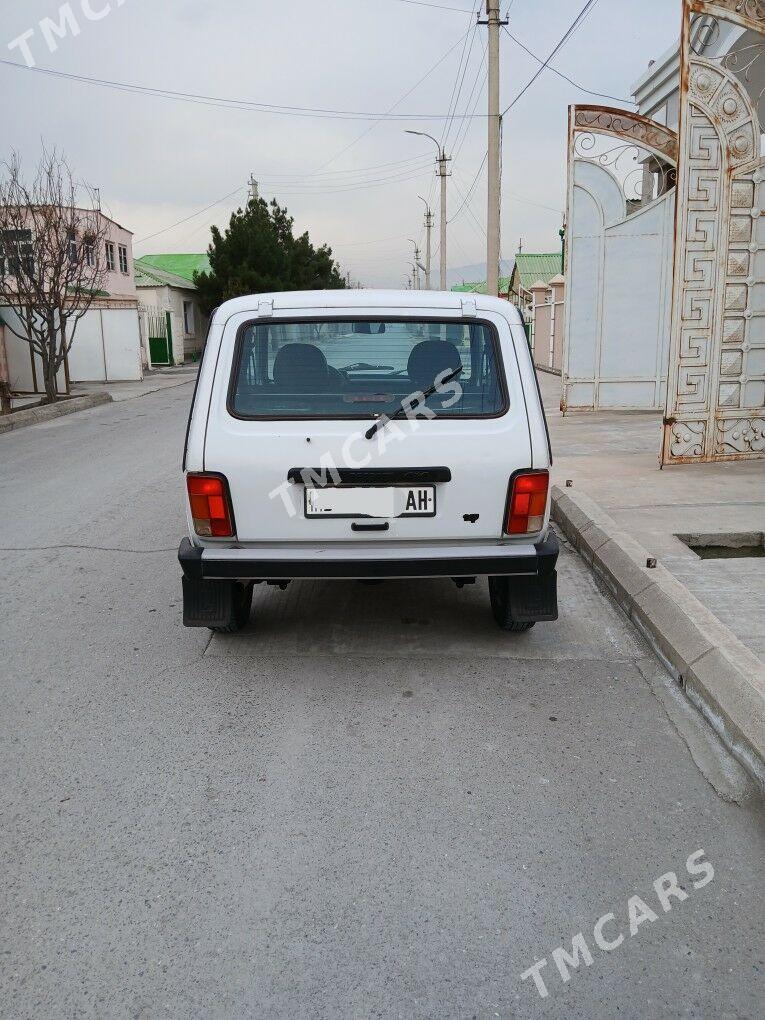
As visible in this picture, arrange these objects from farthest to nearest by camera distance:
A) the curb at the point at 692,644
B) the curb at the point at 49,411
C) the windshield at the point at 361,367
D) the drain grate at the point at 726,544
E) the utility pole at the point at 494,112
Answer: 1. the utility pole at the point at 494,112
2. the curb at the point at 49,411
3. the drain grate at the point at 726,544
4. the windshield at the point at 361,367
5. the curb at the point at 692,644

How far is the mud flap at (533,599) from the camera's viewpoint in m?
4.46

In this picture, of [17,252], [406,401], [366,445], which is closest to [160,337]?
[17,252]

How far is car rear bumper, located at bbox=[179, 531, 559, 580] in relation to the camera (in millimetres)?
4105

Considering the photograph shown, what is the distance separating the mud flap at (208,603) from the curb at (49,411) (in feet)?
42.3

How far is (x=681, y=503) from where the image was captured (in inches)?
287

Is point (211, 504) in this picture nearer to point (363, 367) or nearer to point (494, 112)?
point (363, 367)

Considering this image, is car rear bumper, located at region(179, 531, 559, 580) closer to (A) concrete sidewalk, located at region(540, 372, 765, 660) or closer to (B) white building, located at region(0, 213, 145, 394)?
(A) concrete sidewalk, located at region(540, 372, 765, 660)

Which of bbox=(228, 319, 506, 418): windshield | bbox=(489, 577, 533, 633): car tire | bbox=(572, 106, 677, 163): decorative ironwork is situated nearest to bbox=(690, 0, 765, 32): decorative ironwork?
bbox=(572, 106, 677, 163): decorative ironwork

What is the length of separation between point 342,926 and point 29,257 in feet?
64.2

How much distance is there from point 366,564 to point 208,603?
2.98 ft

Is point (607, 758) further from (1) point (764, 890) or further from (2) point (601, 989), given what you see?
(2) point (601, 989)

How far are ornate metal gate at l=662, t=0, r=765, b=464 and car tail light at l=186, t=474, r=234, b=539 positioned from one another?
6016 mm

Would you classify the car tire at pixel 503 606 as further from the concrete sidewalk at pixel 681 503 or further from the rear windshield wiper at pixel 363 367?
the rear windshield wiper at pixel 363 367

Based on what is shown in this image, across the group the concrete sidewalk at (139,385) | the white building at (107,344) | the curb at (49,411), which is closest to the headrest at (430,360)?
the curb at (49,411)
